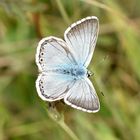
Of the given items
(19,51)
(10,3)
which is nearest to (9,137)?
(19,51)

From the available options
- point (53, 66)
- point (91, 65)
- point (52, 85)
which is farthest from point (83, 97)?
point (91, 65)

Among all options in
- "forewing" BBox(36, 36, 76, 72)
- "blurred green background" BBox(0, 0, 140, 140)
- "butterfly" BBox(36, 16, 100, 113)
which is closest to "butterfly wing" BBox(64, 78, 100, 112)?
"butterfly" BBox(36, 16, 100, 113)

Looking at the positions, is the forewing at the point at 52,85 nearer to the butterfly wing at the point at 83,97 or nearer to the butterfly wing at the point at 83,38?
the butterfly wing at the point at 83,97

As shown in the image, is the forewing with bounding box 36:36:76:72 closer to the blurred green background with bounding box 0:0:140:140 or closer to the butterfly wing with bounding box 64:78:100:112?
the butterfly wing with bounding box 64:78:100:112

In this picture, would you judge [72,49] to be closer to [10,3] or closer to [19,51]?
[10,3]

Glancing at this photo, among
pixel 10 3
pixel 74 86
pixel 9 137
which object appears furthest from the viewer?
pixel 9 137

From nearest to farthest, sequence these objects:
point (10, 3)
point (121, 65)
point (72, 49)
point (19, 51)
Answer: point (72, 49) < point (10, 3) < point (19, 51) < point (121, 65)

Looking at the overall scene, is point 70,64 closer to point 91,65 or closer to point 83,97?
point 83,97

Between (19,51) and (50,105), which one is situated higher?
(50,105)
